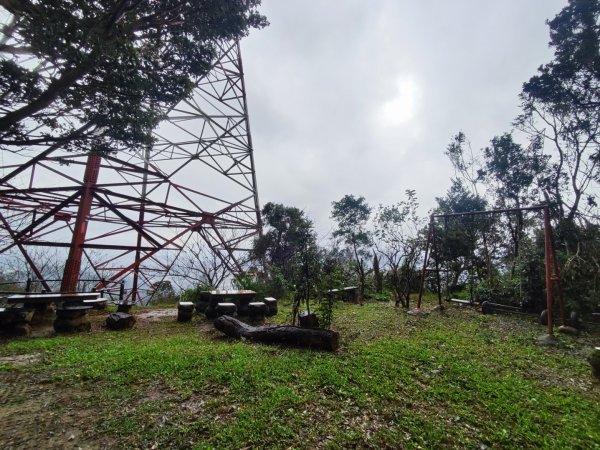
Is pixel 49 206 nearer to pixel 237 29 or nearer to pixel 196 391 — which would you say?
pixel 237 29

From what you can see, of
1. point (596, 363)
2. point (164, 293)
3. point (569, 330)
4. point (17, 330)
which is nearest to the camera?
point (596, 363)

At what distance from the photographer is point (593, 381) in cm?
359

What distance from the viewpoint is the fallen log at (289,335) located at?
4.49 metres

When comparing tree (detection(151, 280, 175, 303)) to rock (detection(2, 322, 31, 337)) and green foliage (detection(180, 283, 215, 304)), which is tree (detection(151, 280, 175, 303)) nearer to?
green foliage (detection(180, 283, 215, 304))

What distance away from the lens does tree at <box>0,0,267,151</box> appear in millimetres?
3025

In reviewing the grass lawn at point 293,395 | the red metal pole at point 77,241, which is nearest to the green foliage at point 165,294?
the red metal pole at point 77,241

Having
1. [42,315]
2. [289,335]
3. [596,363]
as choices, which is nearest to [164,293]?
[42,315]

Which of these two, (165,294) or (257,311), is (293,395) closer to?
(257,311)

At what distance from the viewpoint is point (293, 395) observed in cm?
292

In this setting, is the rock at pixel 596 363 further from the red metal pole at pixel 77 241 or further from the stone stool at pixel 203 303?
the red metal pole at pixel 77 241

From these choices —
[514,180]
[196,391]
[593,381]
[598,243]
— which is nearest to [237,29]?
[196,391]

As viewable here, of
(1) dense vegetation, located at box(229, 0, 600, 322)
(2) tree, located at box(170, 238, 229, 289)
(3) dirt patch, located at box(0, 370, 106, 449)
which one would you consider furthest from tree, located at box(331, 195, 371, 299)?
(3) dirt patch, located at box(0, 370, 106, 449)

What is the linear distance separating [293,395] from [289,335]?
1869 millimetres

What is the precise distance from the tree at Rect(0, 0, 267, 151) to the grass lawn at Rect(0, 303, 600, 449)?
3111 mm
